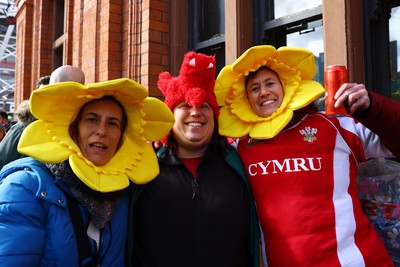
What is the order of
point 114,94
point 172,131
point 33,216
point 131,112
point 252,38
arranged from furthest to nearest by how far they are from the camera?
point 252,38
point 172,131
point 131,112
point 114,94
point 33,216

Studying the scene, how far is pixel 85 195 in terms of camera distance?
4.78 feet

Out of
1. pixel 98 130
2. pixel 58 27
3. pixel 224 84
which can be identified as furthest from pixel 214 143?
pixel 58 27

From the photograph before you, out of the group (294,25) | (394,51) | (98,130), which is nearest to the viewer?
(98,130)

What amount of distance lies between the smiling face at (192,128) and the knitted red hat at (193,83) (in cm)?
4

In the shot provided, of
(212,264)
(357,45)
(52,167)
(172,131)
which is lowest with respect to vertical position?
(212,264)

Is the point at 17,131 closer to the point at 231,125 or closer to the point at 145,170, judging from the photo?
the point at 145,170

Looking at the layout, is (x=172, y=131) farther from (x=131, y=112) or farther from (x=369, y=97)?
(x=369, y=97)

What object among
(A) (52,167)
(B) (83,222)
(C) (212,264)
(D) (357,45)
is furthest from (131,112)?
(D) (357,45)

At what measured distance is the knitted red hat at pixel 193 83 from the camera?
1.93m

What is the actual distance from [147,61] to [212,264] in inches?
99.5

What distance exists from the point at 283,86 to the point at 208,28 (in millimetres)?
2064

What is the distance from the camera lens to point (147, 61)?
3.68 meters

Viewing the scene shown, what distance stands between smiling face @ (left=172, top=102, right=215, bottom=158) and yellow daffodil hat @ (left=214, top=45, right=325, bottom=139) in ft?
0.33

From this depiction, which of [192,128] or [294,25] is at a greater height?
[294,25]
